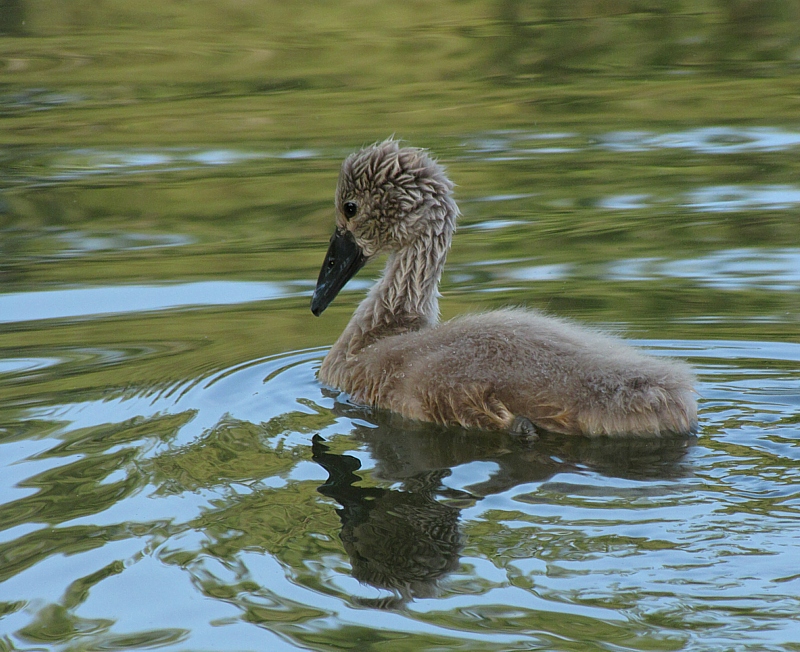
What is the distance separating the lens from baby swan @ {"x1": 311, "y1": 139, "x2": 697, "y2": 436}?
5.46 meters

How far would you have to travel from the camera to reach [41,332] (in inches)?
306

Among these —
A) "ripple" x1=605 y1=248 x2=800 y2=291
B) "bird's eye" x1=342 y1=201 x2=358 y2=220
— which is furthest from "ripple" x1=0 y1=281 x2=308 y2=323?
"ripple" x1=605 y1=248 x2=800 y2=291

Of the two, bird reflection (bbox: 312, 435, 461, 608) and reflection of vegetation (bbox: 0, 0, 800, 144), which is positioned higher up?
reflection of vegetation (bbox: 0, 0, 800, 144)

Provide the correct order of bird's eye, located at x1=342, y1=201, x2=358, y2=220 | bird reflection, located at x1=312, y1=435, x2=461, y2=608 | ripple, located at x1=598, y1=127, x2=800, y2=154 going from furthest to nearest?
ripple, located at x1=598, y1=127, x2=800, y2=154 → bird's eye, located at x1=342, y1=201, x2=358, y2=220 → bird reflection, located at x1=312, y1=435, x2=461, y2=608

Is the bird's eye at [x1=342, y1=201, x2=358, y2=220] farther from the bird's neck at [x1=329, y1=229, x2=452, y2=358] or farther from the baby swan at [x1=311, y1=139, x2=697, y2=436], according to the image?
the bird's neck at [x1=329, y1=229, x2=452, y2=358]

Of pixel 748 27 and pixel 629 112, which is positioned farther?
pixel 748 27

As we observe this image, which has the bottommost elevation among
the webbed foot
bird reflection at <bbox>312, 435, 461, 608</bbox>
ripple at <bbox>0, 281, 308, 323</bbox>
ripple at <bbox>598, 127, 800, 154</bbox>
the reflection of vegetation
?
bird reflection at <bbox>312, 435, 461, 608</bbox>

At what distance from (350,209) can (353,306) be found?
1434 mm

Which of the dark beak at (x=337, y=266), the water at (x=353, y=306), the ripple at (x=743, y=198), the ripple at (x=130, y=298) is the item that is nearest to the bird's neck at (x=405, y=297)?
the dark beak at (x=337, y=266)

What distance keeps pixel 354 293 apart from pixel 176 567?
4.50m

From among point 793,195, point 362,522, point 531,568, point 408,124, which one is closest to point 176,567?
point 362,522

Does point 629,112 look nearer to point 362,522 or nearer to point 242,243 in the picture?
point 242,243

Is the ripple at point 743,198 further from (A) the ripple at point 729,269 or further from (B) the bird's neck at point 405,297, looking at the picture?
(B) the bird's neck at point 405,297

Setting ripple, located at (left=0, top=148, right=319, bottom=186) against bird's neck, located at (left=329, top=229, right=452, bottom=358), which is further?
ripple, located at (left=0, top=148, right=319, bottom=186)
